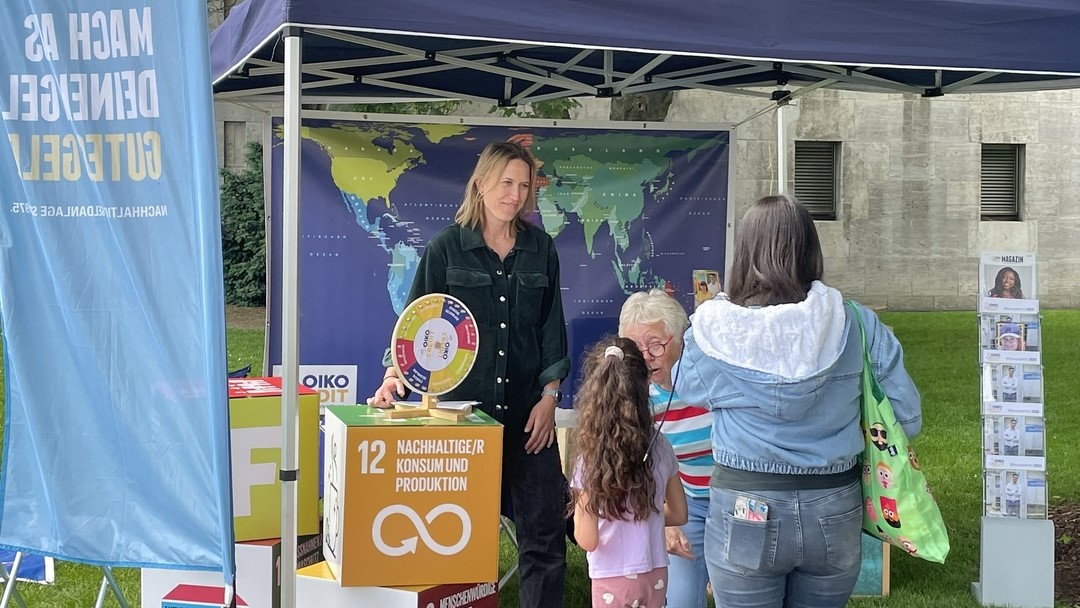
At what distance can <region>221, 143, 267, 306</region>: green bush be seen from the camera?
14.3 m

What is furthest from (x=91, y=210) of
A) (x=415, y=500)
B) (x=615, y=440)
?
(x=615, y=440)

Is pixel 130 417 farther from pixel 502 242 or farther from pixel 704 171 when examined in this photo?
pixel 704 171

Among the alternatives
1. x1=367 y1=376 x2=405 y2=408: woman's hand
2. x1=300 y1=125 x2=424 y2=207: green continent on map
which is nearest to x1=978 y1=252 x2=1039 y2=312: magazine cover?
x1=367 y1=376 x2=405 y2=408: woman's hand

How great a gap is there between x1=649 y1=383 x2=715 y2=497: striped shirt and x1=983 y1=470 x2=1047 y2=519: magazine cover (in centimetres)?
147

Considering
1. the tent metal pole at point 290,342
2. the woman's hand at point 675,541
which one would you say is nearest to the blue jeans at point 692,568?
the woman's hand at point 675,541

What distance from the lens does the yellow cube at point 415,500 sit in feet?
10.2

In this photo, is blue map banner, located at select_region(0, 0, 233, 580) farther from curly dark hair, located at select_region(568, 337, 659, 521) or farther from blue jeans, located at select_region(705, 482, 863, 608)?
blue jeans, located at select_region(705, 482, 863, 608)

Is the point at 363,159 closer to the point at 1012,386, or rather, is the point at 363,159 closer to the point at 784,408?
the point at 1012,386

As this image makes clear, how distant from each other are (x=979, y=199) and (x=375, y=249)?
14.5 meters

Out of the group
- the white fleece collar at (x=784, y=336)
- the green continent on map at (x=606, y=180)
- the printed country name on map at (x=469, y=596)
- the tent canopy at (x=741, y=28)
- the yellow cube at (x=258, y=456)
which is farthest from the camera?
the green continent on map at (x=606, y=180)

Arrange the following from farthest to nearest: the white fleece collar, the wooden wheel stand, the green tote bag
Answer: the wooden wheel stand, the green tote bag, the white fleece collar

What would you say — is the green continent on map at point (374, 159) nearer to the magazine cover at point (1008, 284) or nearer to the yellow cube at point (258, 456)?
the yellow cube at point (258, 456)

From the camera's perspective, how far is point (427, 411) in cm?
327

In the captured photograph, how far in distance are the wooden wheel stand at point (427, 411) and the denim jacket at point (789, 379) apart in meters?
0.81
